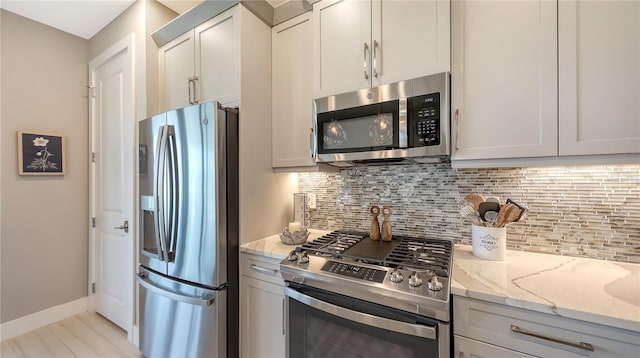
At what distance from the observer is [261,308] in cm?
150

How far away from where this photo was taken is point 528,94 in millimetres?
1112

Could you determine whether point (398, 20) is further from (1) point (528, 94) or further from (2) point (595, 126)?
(2) point (595, 126)

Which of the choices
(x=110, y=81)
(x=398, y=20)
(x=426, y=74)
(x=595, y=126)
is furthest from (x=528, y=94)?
(x=110, y=81)

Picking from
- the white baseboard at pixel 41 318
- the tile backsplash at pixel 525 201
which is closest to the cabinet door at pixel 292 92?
the tile backsplash at pixel 525 201

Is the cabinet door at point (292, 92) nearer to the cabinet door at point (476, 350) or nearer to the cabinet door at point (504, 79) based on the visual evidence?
the cabinet door at point (504, 79)

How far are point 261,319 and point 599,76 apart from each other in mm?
1986

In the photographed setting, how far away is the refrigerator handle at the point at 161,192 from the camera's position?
5.40ft

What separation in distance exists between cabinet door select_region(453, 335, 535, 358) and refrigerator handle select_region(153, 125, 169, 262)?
5.52 ft

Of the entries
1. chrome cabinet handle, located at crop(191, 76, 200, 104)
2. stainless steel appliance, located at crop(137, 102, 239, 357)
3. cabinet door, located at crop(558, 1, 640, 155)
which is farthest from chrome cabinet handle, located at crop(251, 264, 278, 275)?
cabinet door, located at crop(558, 1, 640, 155)

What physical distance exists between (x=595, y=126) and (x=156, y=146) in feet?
7.69

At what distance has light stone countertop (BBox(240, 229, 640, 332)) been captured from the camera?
2.57 ft

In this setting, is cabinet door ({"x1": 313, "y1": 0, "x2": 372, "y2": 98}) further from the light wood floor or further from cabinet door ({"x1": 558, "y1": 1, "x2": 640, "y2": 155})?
the light wood floor

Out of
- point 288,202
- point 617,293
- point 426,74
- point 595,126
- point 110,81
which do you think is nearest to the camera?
point 617,293

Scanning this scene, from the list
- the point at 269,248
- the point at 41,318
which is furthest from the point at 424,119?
the point at 41,318
